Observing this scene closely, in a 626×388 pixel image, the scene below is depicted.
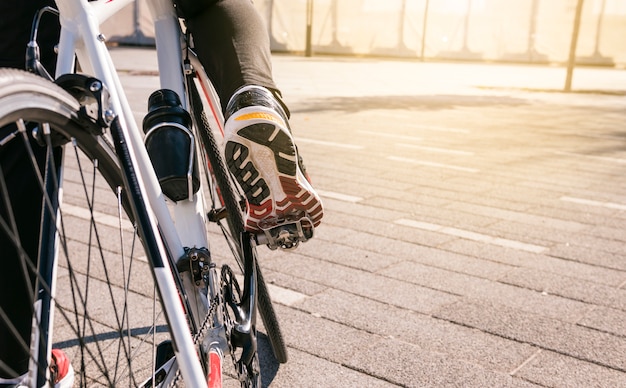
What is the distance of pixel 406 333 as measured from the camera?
8.60 feet

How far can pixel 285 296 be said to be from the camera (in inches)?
117

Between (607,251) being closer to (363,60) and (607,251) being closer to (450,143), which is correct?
(450,143)

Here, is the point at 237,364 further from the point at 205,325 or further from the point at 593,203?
the point at 593,203

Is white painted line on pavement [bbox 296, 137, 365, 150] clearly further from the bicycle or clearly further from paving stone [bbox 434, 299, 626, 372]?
the bicycle

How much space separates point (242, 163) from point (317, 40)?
23.2 m

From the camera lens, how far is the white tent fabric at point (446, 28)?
68.7 feet

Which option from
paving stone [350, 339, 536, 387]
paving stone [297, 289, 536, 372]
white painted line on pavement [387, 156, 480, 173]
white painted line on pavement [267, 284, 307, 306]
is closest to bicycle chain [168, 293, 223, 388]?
paving stone [350, 339, 536, 387]

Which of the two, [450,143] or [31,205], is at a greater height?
[31,205]

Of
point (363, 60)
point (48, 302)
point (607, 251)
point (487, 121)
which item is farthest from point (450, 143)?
point (363, 60)

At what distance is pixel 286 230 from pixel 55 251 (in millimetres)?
607

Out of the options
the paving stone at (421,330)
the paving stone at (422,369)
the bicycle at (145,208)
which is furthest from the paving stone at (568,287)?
the bicycle at (145,208)

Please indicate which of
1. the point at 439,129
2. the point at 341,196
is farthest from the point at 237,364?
the point at 439,129

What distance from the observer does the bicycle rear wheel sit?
1011 mm

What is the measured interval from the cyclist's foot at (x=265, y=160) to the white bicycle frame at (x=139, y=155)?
5.4 inches
